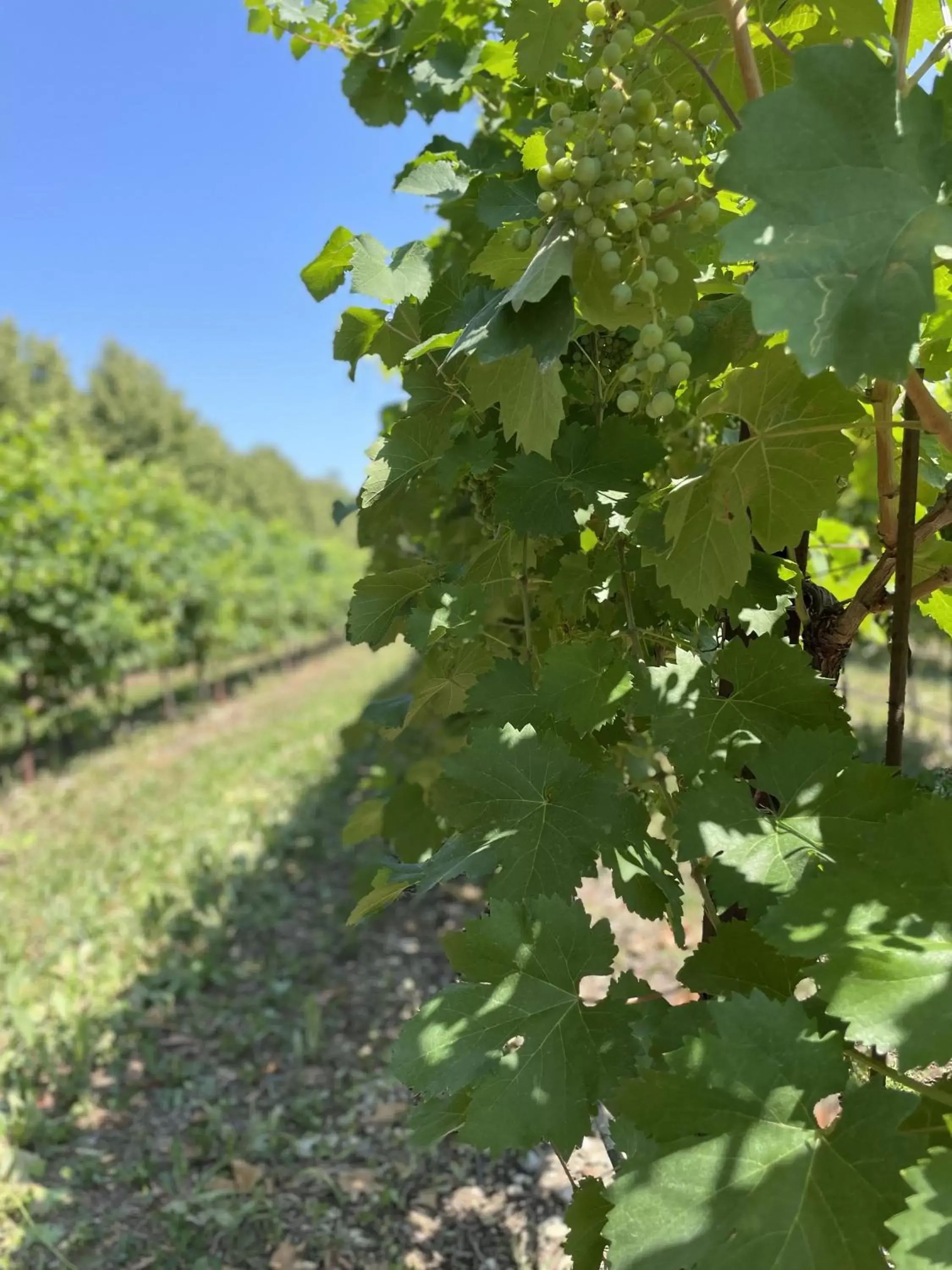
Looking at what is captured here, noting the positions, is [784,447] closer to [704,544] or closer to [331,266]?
[704,544]

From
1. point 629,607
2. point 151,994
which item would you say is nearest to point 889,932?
point 629,607

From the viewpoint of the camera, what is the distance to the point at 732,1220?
0.78 m

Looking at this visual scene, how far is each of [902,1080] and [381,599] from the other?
40.4 inches

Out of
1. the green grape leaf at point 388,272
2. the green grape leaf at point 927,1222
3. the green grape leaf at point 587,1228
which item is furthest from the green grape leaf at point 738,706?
the green grape leaf at point 388,272

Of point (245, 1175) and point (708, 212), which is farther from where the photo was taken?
point (245, 1175)

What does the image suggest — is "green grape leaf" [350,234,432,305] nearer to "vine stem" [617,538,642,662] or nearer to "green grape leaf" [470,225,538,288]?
"green grape leaf" [470,225,538,288]

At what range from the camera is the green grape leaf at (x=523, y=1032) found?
3.20 ft

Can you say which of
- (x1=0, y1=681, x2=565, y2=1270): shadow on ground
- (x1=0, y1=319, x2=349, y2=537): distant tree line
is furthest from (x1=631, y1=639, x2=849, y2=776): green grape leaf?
(x1=0, y1=319, x2=349, y2=537): distant tree line

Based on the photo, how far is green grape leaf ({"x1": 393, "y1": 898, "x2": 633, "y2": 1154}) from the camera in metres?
0.98

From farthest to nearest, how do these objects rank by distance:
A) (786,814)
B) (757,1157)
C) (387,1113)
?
(387,1113) → (786,814) → (757,1157)

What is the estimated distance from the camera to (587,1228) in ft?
3.75

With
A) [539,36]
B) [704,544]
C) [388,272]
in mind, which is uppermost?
[539,36]

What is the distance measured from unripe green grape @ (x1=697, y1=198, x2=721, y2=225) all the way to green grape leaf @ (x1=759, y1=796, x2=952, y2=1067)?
0.68m

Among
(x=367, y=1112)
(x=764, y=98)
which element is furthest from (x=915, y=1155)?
(x=367, y=1112)
